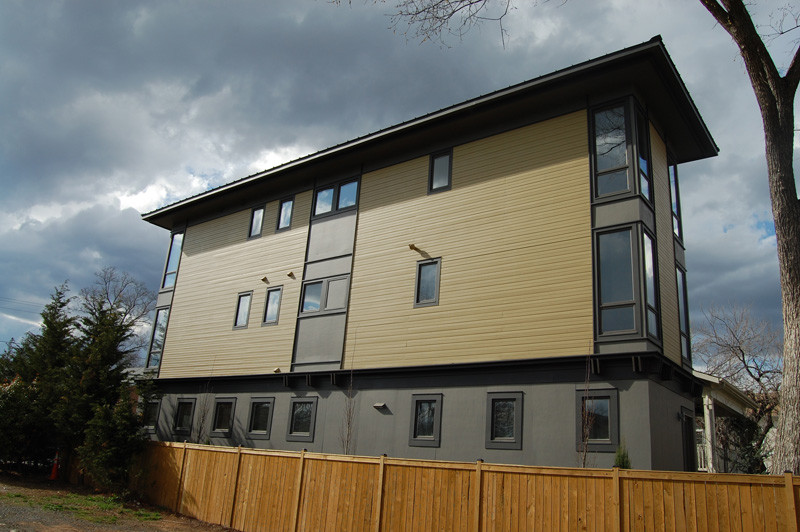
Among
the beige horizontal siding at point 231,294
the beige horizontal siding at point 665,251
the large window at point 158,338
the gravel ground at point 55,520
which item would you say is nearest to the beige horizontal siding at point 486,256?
the beige horizontal siding at point 665,251

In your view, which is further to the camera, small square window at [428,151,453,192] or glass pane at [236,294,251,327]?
glass pane at [236,294,251,327]

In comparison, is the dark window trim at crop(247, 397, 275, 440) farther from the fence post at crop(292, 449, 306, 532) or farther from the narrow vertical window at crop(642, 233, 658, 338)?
the narrow vertical window at crop(642, 233, 658, 338)

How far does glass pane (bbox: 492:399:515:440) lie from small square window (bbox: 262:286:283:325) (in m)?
8.59

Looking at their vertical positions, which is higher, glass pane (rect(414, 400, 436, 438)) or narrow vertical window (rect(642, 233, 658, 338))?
narrow vertical window (rect(642, 233, 658, 338))

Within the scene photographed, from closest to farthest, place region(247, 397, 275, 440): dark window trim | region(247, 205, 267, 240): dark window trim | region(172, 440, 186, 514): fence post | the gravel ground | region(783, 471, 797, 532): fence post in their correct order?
region(783, 471, 797, 532): fence post
the gravel ground
region(172, 440, 186, 514): fence post
region(247, 397, 275, 440): dark window trim
region(247, 205, 267, 240): dark window trim

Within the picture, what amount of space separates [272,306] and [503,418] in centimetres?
938

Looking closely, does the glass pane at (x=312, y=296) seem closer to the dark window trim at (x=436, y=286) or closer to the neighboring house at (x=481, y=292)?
the neighboring house at (x=481, y=292)

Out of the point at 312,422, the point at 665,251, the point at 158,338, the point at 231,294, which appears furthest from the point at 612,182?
the point at 158,338

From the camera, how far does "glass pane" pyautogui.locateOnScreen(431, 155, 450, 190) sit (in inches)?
683

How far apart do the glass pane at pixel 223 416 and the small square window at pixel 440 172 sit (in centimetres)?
984

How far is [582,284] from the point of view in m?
13.6

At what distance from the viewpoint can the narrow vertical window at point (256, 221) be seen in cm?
2202

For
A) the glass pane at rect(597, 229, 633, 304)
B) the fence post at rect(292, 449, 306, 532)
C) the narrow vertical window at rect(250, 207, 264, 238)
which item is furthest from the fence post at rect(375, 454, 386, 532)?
the narrow vertical window at rect(250, 207, 264, 238)

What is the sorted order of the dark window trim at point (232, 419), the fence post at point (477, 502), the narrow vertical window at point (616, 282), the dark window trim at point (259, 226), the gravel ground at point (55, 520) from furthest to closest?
the dark window trim at point (259, 226) < the dark window trim at point (232, 419) < the narrow vertical window at point (616, 282) < the gravel ground at point (55, 520) < the fence post at point (477, 502)
